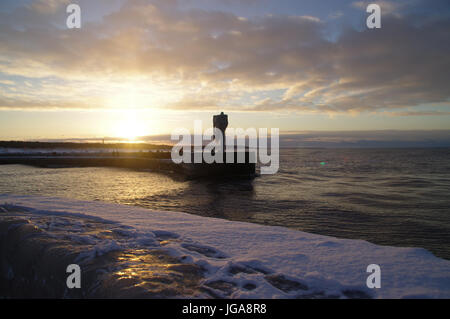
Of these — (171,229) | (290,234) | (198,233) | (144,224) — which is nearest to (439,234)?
(290,234)

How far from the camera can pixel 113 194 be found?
14.6m

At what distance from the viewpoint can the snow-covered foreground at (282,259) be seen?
280cm

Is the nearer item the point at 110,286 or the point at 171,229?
the point at 110,286

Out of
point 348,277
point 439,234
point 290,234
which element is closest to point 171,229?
point 290,234

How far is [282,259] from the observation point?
3.69 m

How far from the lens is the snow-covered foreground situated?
2805mm

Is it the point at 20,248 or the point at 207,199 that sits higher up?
the point at 20,248

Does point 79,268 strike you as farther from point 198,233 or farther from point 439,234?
point 439,234

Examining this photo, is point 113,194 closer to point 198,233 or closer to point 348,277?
point 198,233

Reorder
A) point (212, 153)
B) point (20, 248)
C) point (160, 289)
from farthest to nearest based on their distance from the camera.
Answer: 1. point (212, 153)
2. point (20, 248)
3. point (160, 289)

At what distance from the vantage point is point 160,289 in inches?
103
